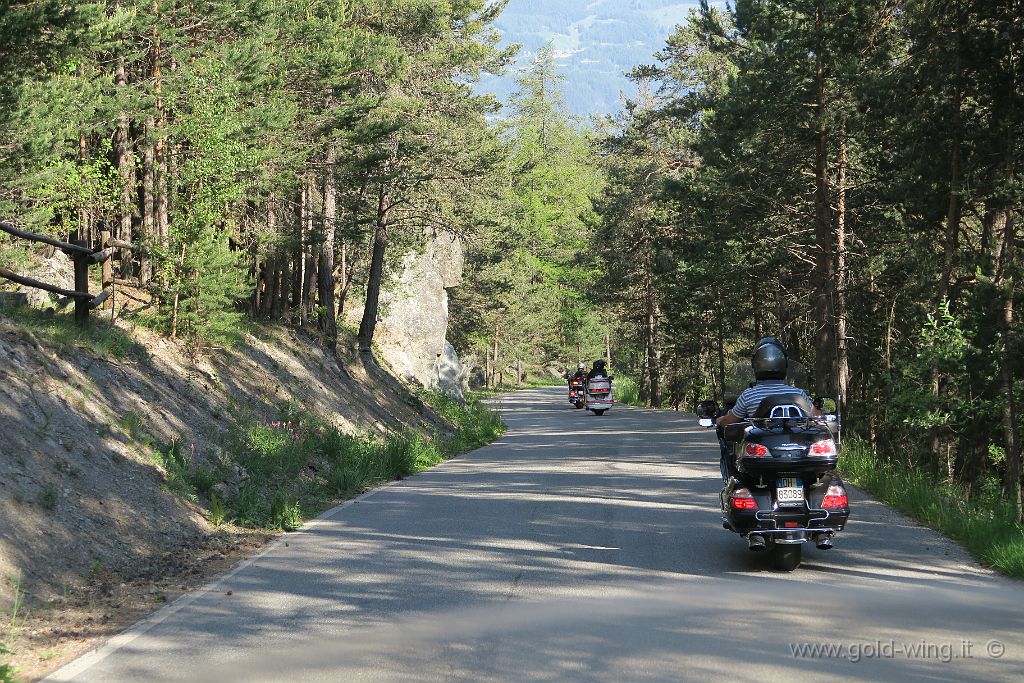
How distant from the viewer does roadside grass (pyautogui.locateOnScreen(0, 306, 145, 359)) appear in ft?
44.0

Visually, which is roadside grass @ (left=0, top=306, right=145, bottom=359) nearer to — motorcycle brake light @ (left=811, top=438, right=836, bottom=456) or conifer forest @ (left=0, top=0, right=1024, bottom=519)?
conifer forest @ (left=0, top=0, right=1024, bottom=519)

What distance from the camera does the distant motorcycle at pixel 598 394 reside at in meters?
43.7

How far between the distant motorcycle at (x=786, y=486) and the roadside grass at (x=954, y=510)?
1420 millimetres

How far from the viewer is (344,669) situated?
19.7 ft

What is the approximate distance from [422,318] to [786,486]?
37097mm

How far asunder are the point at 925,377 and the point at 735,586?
1227cm

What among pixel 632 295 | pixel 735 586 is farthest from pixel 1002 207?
pixel 632 295

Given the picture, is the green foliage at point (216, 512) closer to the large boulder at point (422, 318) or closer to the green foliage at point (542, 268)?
the large boulder at point (422, 318)

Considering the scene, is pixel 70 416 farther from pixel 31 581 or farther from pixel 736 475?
pixel 736 475

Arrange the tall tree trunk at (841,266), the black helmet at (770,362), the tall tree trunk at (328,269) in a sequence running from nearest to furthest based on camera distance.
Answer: the black helmet at (770,362) → the tall tree trunk at (841,266) → the tall tree trunk at (328,269)

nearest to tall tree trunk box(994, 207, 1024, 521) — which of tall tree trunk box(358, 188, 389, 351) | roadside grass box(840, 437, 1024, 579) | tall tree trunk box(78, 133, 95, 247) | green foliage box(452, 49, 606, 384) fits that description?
roadside grass box(840, 437, 1024, 579)

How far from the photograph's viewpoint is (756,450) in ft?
28.5

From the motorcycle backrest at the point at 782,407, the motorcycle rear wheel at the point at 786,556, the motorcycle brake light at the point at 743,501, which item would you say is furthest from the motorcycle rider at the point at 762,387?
the motorcycle rear wheel at the point at 786,556

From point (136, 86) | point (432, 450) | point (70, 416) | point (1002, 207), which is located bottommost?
point (432, 450)
